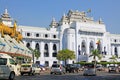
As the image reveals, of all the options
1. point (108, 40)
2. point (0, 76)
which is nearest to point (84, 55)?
point (108, 40)

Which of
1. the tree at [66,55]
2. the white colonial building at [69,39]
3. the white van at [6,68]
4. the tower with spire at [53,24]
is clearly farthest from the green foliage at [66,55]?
the white van at [6,68]

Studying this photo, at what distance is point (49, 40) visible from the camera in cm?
10769

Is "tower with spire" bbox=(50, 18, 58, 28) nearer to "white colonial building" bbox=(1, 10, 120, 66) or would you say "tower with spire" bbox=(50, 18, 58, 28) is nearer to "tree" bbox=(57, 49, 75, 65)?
"white colonial building" bbox=(1, 10, 120, 66)

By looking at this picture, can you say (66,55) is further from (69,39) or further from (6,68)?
(6,68)

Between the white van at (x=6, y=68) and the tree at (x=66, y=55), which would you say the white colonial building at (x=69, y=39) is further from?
the white van at (x=6, y=68)

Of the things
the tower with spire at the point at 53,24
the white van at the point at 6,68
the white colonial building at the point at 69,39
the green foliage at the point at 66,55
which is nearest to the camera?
the white van at the point at 6,68

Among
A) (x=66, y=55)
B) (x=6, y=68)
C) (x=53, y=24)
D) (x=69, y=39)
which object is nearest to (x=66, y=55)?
(x=66, y=55)

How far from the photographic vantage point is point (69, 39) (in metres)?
106

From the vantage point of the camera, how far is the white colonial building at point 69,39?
342 ft

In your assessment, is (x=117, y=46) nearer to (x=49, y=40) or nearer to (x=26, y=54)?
(x=49, y=40)

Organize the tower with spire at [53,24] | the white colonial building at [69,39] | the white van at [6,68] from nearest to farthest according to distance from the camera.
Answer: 1. the white van at [6,68]
2. the white colonial building at [69,39]
3. the tower with spire at [53,24]

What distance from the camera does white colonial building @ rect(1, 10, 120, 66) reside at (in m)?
104

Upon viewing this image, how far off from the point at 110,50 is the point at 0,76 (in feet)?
332

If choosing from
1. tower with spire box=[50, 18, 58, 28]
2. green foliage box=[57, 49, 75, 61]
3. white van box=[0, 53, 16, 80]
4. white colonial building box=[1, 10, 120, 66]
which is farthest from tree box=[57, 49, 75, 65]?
white van box=[0, 53, 16, 80]
